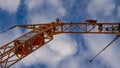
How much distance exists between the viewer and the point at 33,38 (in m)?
50.7

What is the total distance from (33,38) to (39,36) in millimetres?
1293

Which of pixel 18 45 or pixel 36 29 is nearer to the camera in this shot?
pixel 18 45

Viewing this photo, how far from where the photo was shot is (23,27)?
54406mm

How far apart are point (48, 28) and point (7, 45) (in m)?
5.92

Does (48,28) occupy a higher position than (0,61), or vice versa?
(48,28)

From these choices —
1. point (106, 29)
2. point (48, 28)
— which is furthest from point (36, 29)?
point (106, 29)

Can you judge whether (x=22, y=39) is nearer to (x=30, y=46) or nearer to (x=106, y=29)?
(x=30, y=46)

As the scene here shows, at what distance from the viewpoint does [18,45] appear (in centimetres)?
4972

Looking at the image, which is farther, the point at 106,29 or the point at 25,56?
the point at 106,29

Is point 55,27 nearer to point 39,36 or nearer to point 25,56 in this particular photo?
point 39,36

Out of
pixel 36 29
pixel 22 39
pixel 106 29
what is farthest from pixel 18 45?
pixel 106 29

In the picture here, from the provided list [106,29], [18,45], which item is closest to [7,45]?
[18,45]

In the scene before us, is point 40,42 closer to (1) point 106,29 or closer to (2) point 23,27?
(2) point 23,27

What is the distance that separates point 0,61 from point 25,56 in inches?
121
